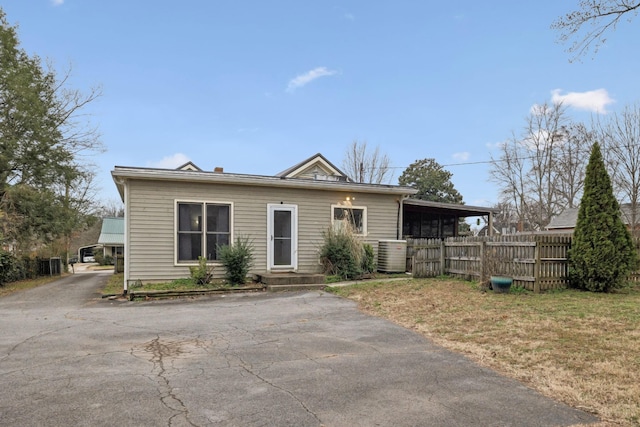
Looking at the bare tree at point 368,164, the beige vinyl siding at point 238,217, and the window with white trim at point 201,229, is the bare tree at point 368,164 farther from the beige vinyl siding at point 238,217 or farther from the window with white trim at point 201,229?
the window with white trim at point 201,229

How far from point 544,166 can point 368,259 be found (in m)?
23.0

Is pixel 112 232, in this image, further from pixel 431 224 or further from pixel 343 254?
pixel 343 254

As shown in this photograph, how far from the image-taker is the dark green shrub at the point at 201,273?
33.6 feet

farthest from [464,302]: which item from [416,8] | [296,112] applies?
[296,112]

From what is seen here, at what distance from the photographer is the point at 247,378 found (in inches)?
153

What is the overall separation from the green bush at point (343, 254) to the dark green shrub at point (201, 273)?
11.1 feet

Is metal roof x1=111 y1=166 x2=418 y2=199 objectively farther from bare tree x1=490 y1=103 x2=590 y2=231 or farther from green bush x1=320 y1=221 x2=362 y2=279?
bare tree x1=490 y1=103 x2=590 y2=231

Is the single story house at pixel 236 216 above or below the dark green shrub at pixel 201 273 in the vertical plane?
above

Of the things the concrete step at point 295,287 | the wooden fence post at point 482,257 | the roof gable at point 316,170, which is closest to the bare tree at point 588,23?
the wooden fence post at point 482,257

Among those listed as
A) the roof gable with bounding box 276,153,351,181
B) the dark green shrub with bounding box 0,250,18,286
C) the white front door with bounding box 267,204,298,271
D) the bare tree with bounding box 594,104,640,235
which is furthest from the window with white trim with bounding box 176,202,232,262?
the bare tree with bounding box 594,104,640,235

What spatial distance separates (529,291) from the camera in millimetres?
8812

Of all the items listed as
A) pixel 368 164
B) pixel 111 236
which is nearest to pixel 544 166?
pixel 368 164

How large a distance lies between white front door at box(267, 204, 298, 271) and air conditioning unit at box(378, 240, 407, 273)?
279 centimetres

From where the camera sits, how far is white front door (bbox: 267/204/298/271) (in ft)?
38.3
